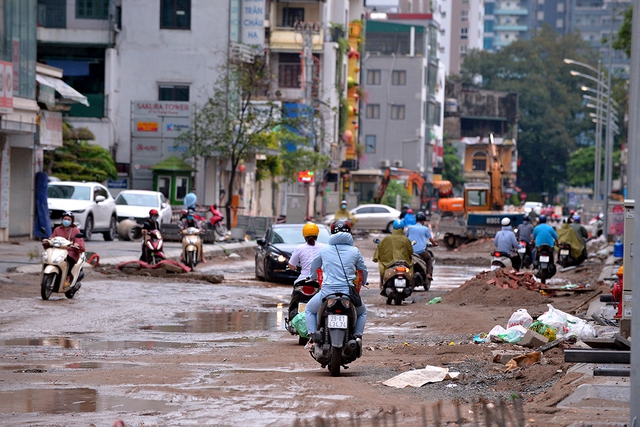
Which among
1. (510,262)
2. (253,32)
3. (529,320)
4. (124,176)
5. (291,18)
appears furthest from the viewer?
(291,18)

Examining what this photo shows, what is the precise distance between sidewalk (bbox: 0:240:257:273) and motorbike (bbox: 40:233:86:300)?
12.8 ft

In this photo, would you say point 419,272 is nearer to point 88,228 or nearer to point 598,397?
point 88,228

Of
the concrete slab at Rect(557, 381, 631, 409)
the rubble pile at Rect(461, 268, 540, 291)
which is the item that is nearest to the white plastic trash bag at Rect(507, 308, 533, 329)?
the concrete slab at Rect(557, 381, 631, 409)

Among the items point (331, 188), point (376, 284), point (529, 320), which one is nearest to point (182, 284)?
point (376, 284)

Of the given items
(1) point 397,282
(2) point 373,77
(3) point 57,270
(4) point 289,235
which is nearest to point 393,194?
(2) point 373,77

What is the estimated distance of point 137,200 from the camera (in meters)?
40.0

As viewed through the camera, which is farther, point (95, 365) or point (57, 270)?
point (57, 270)

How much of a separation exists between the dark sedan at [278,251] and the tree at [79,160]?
18.0m

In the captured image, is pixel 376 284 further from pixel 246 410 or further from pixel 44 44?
pixel 44 44

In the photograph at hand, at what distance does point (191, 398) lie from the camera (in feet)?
31.2

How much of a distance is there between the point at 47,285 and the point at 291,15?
2234 inches

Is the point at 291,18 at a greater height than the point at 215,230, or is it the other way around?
the point at 291,18

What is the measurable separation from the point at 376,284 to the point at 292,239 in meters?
2.24

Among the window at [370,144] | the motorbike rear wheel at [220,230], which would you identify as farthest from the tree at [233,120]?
the window at [370,144]
